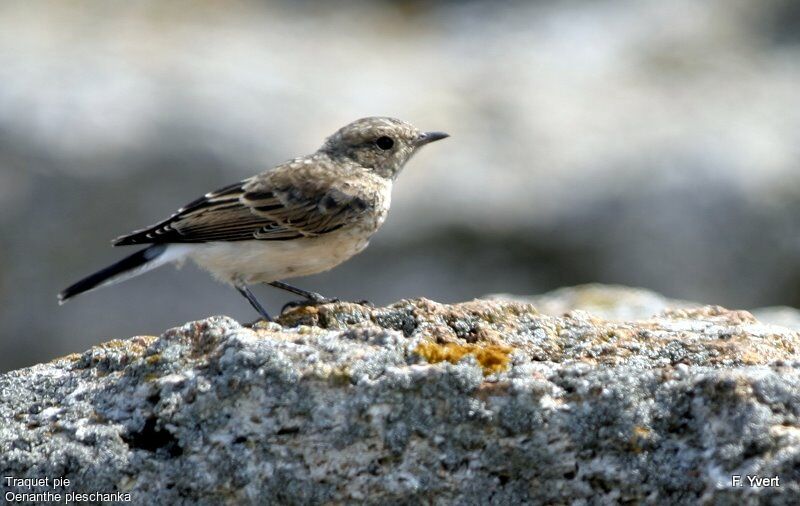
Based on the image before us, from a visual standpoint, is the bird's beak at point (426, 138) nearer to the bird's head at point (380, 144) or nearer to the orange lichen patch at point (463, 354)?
the bird's head at point (380, 144)

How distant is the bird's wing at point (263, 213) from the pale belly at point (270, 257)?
0.06 meters

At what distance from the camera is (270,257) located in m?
7.66

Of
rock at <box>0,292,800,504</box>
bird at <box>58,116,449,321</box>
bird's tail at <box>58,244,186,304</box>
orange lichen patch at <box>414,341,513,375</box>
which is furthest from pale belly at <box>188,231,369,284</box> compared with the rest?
orange lichen patch at <box>414,341,513,375</box>

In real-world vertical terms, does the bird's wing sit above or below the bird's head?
below

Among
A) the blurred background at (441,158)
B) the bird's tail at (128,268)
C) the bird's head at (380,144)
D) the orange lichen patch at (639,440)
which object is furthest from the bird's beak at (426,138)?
the orange lichen patch at (639,440)

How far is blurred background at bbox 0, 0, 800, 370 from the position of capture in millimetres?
12469

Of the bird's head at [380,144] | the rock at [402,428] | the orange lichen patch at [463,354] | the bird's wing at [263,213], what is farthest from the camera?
the bird's head at [380,144]

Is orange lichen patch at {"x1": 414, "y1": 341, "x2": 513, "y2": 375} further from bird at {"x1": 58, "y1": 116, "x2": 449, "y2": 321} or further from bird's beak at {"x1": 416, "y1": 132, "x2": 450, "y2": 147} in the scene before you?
bird's beak at {"x1": 416, "y1": 132, "x2": 450, "y2": 147}

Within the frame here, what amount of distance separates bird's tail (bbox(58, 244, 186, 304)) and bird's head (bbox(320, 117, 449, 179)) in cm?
163

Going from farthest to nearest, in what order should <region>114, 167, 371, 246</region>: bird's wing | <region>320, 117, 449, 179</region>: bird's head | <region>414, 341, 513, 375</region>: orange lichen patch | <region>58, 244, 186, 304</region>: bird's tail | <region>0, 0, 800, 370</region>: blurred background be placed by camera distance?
<region>0, 0, 800, 370</region>: blurred background, <region>320, 117, 449, 179</region>: bird's head, <region>114, 167, 371, 246</region>: bird's wing, <region>58, 244, 186, 304</region>: bird's tail, <region>414, 341, 513, 375</region>: orange lichen patch

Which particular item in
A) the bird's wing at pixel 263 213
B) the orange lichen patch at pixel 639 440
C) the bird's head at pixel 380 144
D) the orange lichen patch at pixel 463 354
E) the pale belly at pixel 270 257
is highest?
the bird's head at pixel 380 144

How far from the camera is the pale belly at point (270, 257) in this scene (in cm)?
766

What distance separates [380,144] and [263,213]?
4.24ft

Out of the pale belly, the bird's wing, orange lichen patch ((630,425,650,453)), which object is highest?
the bird's wing
